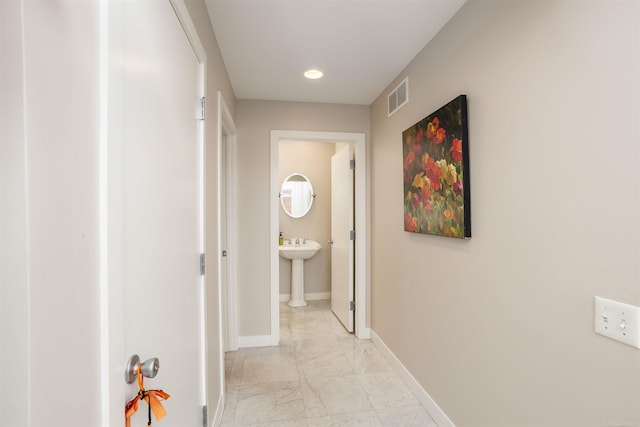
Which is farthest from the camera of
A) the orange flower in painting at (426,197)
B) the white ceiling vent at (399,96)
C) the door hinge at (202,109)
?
the white ceiling vent at (399,96)

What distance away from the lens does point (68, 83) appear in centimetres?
57

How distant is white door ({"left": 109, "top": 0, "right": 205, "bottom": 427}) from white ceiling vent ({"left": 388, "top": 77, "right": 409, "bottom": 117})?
153 centimetres

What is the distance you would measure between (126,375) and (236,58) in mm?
2186

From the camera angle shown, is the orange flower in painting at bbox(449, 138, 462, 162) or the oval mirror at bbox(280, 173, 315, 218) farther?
the oval mirror at bbox(280, 173, 315, 218)

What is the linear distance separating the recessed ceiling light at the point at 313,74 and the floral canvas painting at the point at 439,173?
2.72ft

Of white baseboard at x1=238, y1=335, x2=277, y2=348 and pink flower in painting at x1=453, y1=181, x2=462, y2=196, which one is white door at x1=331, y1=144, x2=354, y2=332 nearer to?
white baseboard at x1=238, y1=335, x2=277, y2=348

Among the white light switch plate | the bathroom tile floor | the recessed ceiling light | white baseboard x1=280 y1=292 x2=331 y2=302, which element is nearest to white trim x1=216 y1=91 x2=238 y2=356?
the bathroom tile floor

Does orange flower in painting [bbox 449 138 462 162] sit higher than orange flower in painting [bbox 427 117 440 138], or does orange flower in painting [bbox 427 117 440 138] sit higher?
orange flower in painting [bbox 427 117 440 138]

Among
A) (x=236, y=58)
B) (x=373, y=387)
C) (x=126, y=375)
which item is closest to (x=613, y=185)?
(x=126, y=375)

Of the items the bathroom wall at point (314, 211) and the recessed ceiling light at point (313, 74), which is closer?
the recessed ceiling light at point (313, 74)

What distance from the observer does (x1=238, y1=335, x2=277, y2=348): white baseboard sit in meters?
3.17

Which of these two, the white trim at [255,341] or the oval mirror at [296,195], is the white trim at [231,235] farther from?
the oval mirror at [296,195]

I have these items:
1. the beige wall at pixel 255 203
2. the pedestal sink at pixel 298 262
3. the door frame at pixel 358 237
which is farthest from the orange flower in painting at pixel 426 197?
the pedestal sink at pixel 298 262

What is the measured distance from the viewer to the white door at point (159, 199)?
2.55 feet
